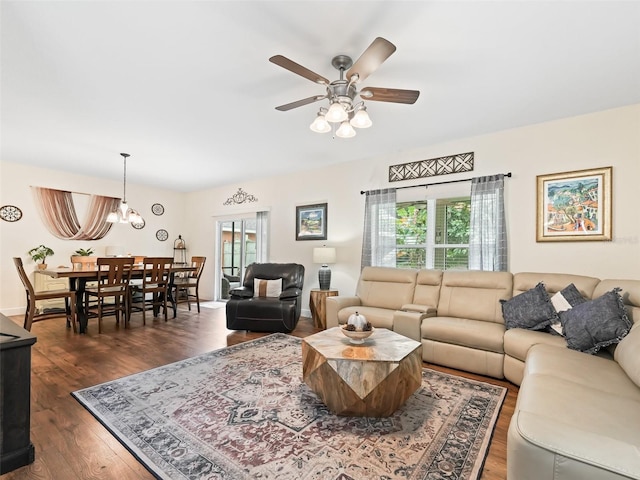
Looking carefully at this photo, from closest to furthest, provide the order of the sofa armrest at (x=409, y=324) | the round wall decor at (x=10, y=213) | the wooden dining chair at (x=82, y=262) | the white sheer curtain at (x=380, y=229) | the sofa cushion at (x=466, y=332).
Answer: the sofa cushion at (x=466, y=332)
the sofa armrest at (x=409, y=324)
the white sheer curtain at (x=380, y=229)
the round wall decor at (x=10, y=213)
the wooden dining chair at (x=82, y=262)

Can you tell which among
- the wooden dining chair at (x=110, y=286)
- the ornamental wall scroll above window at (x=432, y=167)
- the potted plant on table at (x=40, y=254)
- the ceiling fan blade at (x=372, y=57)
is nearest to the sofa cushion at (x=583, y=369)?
the ceiling fan blade at (x=372, y=57)

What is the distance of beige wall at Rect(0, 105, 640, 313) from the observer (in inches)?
117

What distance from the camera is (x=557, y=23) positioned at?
1.89 m

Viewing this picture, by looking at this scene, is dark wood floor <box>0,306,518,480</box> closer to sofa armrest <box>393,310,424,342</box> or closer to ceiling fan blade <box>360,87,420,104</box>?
sofa armrest <box>393,310,424,342</box>

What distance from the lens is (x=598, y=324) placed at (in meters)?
2.22

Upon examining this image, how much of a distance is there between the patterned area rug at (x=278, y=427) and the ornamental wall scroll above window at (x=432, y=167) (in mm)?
2539

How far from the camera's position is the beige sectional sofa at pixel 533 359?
1072mm

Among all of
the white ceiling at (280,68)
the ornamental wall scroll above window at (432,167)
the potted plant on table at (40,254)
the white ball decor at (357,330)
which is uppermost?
the white ceiling at (280,68)

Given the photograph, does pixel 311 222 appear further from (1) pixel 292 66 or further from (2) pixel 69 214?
(2) pixel 69 214

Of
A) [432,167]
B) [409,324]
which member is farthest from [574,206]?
Result: [409,324]

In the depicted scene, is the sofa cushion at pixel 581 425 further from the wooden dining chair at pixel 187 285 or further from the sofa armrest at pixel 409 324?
the wooden dining chair at pixel 187 285

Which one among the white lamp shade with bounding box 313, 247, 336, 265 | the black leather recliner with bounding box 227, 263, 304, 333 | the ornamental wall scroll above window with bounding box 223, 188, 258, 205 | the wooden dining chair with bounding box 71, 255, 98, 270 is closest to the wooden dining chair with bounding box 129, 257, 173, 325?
the wooden dining chair with bounding box 71, 255, 98, 270

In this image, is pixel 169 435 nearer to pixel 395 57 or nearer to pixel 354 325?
pixel 354 325

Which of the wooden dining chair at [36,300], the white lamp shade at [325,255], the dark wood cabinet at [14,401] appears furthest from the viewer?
the white lamp shade at [325,255]
